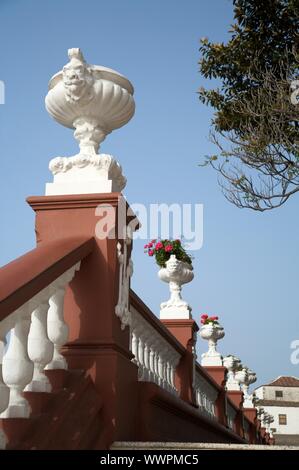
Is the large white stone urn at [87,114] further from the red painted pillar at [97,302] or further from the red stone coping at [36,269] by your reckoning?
the red stone coping at [36,269]

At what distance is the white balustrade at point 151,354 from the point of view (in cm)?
487

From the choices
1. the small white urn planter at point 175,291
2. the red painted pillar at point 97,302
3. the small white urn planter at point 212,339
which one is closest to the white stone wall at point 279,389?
the small white urn planter at point 212,339

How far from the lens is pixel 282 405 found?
62250 mm

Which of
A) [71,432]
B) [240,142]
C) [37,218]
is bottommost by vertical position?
[71,432]

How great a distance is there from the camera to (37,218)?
3.51m

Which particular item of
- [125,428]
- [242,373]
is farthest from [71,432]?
[242,373]

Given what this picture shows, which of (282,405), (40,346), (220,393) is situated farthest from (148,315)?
(282,405)

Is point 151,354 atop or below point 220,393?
below

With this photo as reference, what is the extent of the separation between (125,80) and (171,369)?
4049mm

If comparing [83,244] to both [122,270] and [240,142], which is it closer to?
[122,270]

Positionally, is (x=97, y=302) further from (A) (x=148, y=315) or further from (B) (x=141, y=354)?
(B) (x=141, y=354)

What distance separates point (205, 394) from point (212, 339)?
2.92 m

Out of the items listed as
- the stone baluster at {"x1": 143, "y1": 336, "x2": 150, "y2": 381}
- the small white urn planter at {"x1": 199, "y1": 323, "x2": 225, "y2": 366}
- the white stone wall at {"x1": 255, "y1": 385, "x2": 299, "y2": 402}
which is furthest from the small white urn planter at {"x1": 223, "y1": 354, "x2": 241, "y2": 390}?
the white stone wall at {"x1": 255, "y1": 385, "x2": 299, "y2": 402}

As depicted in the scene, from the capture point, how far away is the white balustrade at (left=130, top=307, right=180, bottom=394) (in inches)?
192
